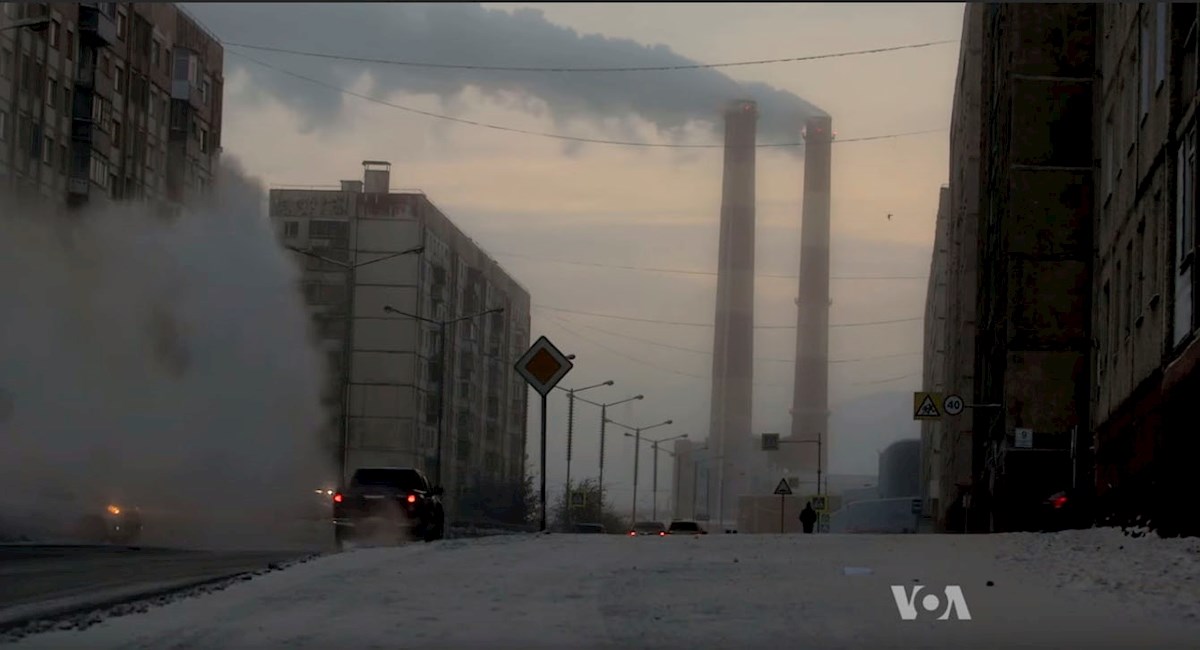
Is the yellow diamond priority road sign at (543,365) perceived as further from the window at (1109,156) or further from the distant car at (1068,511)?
the window at (1109,156)

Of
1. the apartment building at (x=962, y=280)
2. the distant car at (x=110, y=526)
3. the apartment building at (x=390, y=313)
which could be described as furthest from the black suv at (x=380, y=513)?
the apartment building at (x=390, y=313)

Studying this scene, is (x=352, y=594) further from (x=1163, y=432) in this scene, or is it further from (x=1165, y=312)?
(x=1165, y=312)

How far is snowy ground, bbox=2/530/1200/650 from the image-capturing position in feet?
37.7

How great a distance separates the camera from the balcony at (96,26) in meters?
73.1

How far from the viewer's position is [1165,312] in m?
25.9

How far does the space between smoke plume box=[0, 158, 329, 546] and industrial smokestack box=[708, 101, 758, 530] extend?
9168 centimetres

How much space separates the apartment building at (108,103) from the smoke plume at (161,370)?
7.14ft

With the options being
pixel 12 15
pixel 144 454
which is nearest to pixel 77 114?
pixel 12 15

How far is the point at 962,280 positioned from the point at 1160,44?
55.6 m

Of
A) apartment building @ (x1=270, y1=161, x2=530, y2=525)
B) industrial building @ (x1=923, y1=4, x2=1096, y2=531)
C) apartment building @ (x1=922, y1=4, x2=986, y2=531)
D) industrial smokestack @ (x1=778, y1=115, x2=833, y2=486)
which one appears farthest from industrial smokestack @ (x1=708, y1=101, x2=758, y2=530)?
industrial building @ (x1=923, y1=4, x2=1096, y2=531)

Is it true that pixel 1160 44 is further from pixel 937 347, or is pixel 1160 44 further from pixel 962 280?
pixel 937 347

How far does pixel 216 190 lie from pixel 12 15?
21446mm
